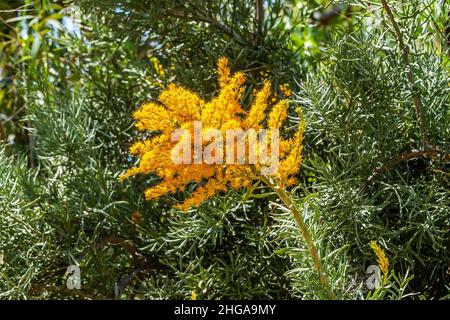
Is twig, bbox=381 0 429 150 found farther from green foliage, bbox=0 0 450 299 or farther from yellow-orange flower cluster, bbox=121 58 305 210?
yellow-orange flower cluster, bbox=121 58 305 210

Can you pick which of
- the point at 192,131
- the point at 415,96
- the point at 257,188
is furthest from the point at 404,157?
the point at 192,131

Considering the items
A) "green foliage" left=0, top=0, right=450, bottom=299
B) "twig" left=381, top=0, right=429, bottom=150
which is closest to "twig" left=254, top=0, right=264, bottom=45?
"green foliage" left=0, top=0, right=450, bottom=299

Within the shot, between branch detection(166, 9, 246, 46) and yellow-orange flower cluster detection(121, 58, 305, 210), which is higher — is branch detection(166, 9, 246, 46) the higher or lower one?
the higher one

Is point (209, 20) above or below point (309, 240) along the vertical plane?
above

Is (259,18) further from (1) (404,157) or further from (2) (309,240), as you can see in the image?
(2) (309,240)

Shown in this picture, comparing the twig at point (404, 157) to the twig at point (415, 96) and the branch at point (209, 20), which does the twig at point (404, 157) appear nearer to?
the twig at point (415, 96)

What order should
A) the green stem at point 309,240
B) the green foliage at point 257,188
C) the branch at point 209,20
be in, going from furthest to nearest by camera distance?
the branch at point 209,20 < the green foliage at point 257,188 < the green stem at point 309,240

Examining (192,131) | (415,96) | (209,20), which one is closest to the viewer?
(192,131)

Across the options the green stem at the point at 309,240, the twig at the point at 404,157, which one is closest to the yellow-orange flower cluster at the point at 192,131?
the green stem at the point at 309,240

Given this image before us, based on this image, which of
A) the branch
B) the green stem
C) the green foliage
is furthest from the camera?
the branch

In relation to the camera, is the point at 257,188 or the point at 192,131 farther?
the point at 257,188

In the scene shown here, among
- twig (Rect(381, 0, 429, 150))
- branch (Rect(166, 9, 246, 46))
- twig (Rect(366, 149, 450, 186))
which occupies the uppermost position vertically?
branch (Rect(166, 9, 246, 46))

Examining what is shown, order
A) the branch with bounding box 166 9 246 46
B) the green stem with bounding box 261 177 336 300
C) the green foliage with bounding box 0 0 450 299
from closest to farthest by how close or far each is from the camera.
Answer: the green stem with bounding box 261 177 336 300 → the green foliage with bounding box 0 0 450 299 → the branch with bounding box 166 9 246 46

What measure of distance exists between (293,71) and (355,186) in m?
0.25
